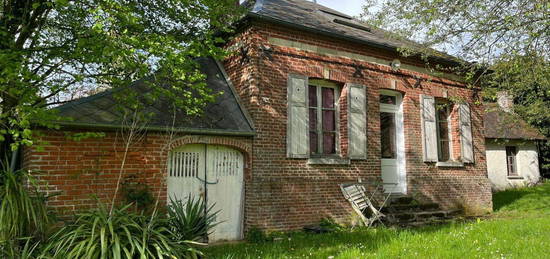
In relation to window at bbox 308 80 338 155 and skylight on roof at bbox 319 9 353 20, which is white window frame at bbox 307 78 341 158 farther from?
skylight on roof at bbox 319 9 353 20

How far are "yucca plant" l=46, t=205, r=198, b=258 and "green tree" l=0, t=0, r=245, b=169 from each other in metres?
1.20

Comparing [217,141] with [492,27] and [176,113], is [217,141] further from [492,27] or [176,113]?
[492,27]

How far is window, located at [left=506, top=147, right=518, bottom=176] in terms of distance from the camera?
21.3 meters

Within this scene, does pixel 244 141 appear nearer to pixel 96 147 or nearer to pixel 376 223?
pixel 96 147

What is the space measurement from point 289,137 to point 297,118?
50cm

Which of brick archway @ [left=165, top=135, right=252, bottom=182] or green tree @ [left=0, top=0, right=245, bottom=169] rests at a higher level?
green tree @ [left=0, top=0, right=245, bottom=169]

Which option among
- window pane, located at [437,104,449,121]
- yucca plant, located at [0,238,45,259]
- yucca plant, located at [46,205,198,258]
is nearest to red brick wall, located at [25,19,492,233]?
window pane, located at [437,104,449,121]

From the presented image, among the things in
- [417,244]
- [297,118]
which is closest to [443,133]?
[297,118]

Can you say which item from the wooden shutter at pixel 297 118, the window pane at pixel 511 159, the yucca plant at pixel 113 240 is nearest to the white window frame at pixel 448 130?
the wooden shutter at pixel 297 118

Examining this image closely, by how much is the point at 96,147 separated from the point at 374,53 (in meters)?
7.23

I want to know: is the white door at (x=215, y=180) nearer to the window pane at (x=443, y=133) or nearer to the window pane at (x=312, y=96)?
the window pane at (x=312, y=96)

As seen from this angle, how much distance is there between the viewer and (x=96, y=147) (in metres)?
6.96

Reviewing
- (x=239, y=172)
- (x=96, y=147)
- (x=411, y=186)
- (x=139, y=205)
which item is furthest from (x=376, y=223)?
(x=96, y=147)

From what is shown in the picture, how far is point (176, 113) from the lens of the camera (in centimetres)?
789
